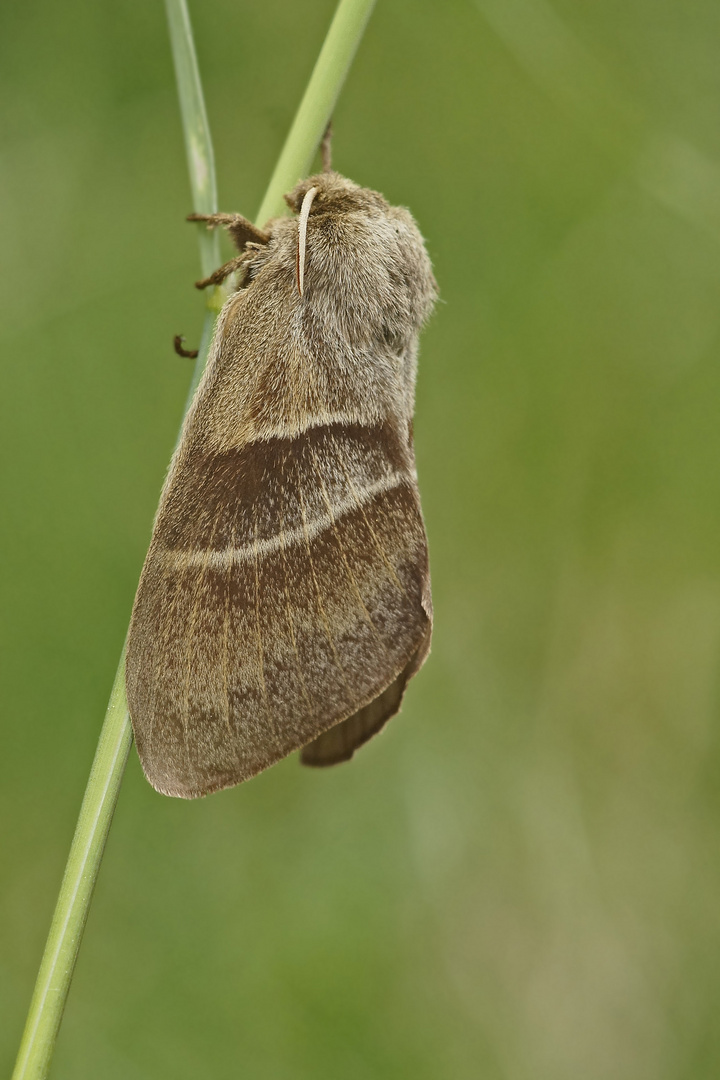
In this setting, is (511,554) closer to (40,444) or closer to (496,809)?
(496,809)

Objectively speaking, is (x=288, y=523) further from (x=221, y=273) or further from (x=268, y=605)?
(x=221, y=273)

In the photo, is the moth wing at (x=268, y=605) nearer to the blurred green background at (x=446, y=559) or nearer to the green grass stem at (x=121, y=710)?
the green grass stem at (x=121, y=710)

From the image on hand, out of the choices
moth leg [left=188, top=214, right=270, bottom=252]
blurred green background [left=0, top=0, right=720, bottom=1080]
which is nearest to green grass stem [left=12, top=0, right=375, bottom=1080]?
moth leg [left=188, top=214, right=270, bottom=252]

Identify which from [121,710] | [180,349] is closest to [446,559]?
[180,349]

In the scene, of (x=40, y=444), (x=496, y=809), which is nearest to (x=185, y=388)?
(x=40, y=444)

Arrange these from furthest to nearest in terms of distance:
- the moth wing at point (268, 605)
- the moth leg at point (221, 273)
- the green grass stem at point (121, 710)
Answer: the moth leg at point (221, 273)
the moth wing at point (268, 605)
the green grass stem at point (121, 710)

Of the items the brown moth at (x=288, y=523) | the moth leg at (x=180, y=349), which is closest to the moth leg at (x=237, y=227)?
the brown moth at (x=288, y=523)
